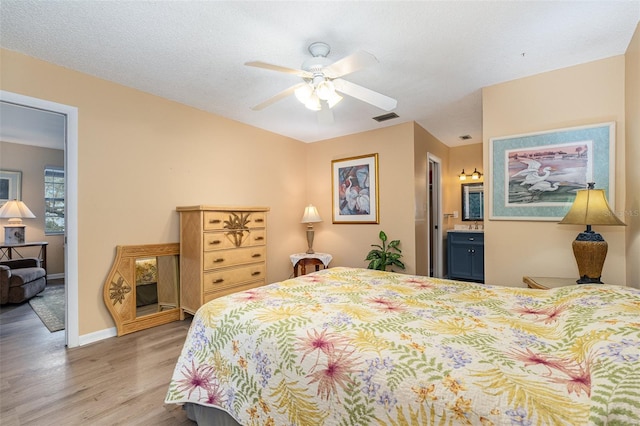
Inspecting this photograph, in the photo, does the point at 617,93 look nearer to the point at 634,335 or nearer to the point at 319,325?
the point at 634,335

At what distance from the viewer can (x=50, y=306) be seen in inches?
143

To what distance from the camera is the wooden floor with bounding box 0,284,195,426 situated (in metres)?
1.66

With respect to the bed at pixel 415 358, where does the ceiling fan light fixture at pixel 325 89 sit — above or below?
above

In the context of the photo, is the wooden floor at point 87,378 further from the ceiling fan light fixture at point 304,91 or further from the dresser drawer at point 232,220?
the ceiling fan light fixture at point 304,91

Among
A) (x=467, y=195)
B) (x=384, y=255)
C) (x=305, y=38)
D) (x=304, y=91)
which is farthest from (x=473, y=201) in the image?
(x=305, y=38)

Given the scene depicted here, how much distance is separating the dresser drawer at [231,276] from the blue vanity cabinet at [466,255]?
10.7 ft

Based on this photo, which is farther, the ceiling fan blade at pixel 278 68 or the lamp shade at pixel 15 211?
the lamp shade at pixel 15 211

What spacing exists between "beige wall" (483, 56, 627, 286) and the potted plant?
122 centimetres

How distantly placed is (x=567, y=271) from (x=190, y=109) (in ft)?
13.8

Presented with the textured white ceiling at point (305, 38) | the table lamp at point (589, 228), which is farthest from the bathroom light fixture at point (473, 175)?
the table lamp at point (589, 228)

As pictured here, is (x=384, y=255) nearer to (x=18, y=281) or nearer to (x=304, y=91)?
(x=304, y=91)

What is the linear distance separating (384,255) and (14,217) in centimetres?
572

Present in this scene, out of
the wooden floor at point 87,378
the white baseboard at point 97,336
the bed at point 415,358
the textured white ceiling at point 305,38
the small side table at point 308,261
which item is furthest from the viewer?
the small side table at point 308,261

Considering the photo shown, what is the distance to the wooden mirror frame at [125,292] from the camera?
2.74 meters
